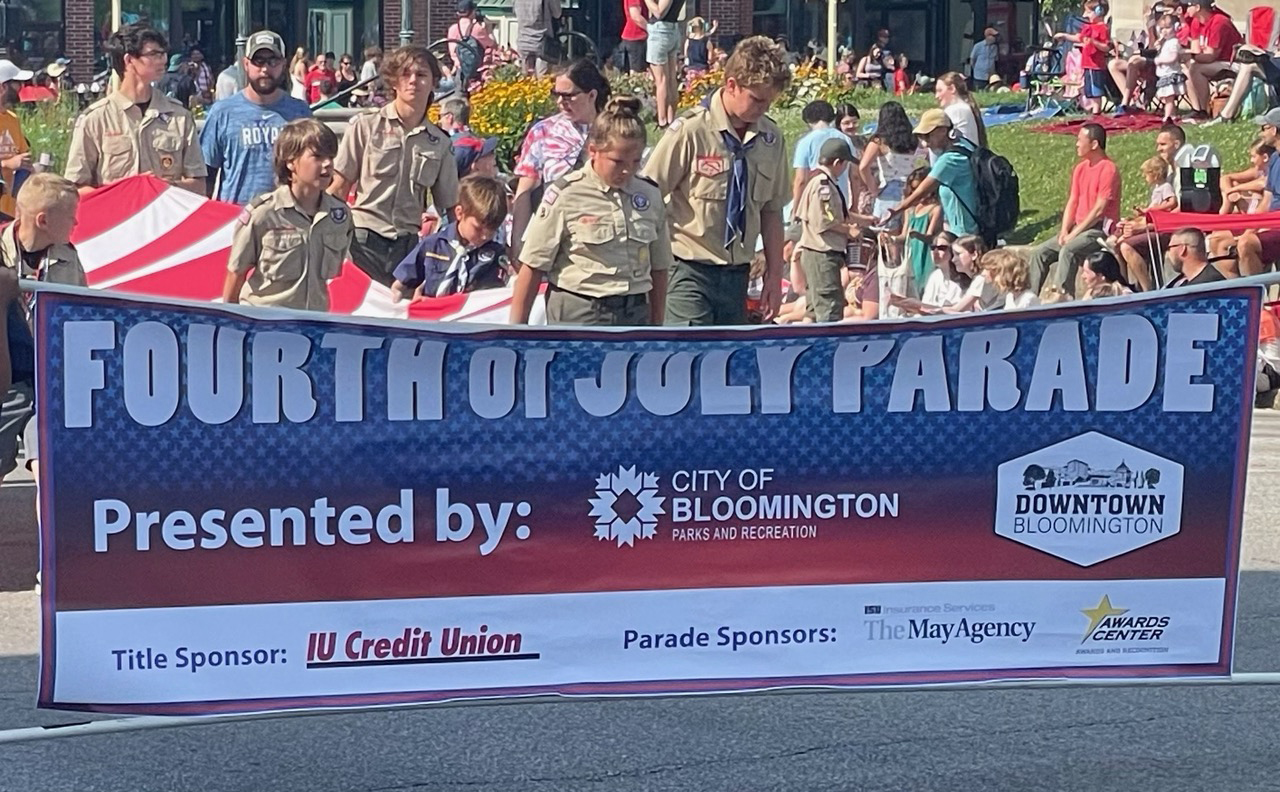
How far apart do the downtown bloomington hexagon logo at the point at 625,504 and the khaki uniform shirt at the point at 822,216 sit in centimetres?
727

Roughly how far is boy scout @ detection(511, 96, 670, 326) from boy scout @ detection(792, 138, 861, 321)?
4.43m

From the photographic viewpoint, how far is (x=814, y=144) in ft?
48.4

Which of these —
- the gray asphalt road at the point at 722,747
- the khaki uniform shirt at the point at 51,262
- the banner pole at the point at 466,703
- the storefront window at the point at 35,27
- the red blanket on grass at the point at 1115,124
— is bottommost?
the gray asphalt road at the point at 722,747

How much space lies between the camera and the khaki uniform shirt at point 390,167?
404 inches

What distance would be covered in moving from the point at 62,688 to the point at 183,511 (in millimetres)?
488

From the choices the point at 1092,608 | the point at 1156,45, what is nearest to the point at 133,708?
the point at 1092,608

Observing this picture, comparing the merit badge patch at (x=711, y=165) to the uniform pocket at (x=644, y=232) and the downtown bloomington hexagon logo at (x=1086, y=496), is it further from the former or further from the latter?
the downtown bloomington hexagon logo at (x=1086, y=496)

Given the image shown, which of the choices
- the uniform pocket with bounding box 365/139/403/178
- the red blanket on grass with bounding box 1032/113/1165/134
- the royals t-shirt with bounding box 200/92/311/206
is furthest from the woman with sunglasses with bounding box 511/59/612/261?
the red blanket on grass with bounding box 1032/113/1165/134

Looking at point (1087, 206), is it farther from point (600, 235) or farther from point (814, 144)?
point (600, 235)

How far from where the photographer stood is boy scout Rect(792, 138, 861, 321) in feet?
39.7

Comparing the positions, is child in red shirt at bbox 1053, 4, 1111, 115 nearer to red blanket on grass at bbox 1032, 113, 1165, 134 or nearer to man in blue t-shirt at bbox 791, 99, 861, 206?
red blanket on grass at bbox 1032, 113, 1165, 134

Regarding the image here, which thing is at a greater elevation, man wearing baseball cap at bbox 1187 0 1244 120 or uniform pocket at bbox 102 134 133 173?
man wearing baseball cap at bbox 1187 0 1244 120

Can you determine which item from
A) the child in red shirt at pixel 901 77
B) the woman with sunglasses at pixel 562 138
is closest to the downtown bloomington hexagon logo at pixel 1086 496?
the woman with sunglasses at pixel 562 138

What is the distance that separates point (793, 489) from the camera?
A: 4.95 meters
